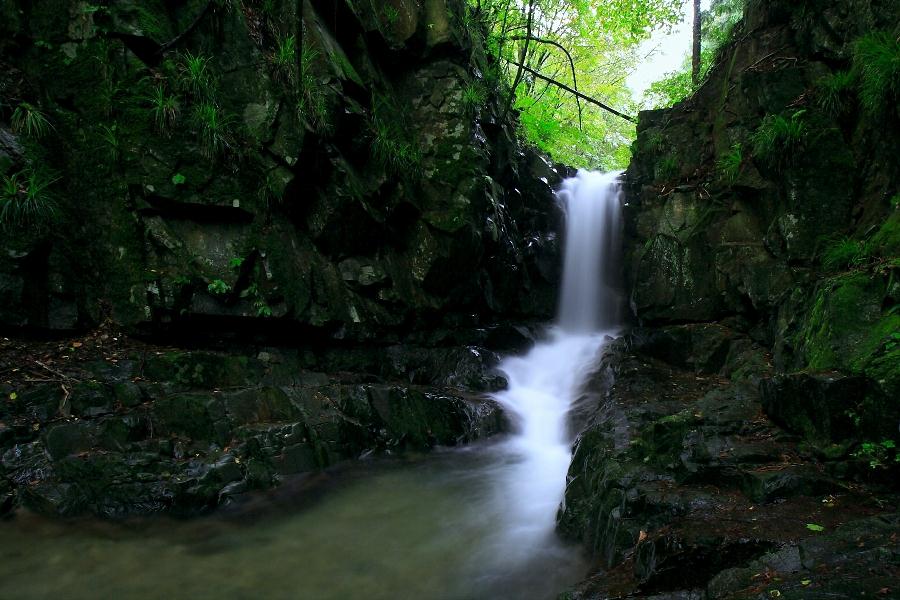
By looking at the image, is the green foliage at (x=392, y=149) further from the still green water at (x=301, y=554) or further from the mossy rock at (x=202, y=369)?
the still green water at (x=301, y=554)

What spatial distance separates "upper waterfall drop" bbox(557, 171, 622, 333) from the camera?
10609 millimetres

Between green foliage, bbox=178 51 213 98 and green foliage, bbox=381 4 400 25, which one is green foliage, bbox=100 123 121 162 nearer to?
green foliage, bbox=178 51 213 98

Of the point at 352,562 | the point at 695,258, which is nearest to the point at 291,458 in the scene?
the point at 352,562

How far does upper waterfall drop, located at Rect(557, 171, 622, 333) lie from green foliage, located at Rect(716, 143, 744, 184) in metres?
2.99

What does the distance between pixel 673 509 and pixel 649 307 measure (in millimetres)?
5374

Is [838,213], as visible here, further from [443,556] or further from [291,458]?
[291,458]

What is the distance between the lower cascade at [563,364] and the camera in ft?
18.5

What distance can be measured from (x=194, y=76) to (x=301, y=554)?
578cm

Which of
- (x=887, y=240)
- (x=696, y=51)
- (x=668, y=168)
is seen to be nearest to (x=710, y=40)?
(x=696, y=51)

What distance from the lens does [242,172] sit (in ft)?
21.9

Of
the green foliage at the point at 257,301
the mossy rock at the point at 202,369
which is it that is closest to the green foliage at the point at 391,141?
the green foliage at the point at 257,301

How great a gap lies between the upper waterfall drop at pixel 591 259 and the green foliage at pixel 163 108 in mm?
7807

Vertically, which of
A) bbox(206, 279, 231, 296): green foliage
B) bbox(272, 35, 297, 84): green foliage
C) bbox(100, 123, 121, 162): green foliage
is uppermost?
bbox(272, 35, 297, 84): green foliage

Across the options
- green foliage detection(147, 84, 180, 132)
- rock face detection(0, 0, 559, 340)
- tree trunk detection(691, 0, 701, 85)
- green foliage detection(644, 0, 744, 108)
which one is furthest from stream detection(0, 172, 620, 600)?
tree trunk detection(691, 0, 701, 85)
